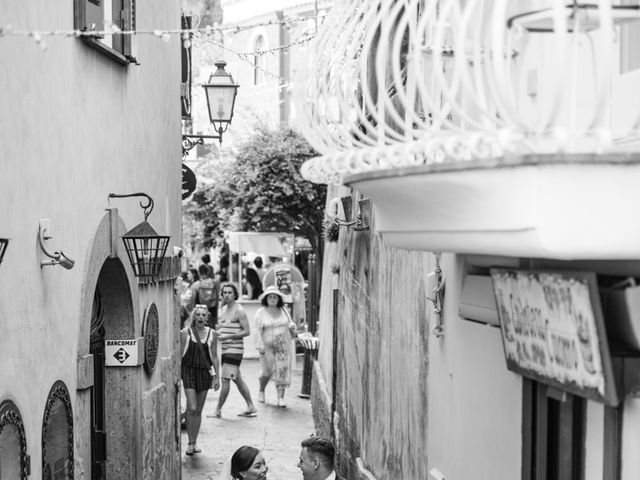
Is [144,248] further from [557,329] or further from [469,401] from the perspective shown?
[557,329]

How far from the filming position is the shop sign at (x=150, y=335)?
1155cm

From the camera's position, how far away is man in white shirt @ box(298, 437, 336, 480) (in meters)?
7.64

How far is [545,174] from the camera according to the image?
374 centimetres

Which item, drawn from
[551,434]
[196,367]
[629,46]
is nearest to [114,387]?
[196,367]

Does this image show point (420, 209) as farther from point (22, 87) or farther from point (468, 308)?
point (22, 87)

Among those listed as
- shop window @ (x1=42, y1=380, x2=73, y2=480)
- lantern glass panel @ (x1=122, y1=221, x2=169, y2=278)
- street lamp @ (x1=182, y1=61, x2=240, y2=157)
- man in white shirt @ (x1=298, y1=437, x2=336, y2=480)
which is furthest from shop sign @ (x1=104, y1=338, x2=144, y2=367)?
street lamp @ (x1=182, y1=61, x2=240, y2=157)

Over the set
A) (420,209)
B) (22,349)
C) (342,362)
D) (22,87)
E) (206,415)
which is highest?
(22,87)

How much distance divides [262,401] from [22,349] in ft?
40.5

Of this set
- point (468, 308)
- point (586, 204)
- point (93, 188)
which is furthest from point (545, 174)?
point (93, 188)

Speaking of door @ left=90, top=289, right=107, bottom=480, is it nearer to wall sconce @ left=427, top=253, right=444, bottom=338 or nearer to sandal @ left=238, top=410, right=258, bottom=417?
wall sconce @ left=427, top=253, right=444, bottom=338

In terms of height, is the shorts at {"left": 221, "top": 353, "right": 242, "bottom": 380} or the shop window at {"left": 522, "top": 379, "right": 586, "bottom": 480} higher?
the shop window at {"left": 522, "top": 379, "right": 586, "bottom": 480}

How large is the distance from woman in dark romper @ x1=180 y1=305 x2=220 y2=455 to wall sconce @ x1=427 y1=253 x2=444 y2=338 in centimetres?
806

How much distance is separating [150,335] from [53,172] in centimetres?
398

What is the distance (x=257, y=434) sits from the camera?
1653 centimetres
